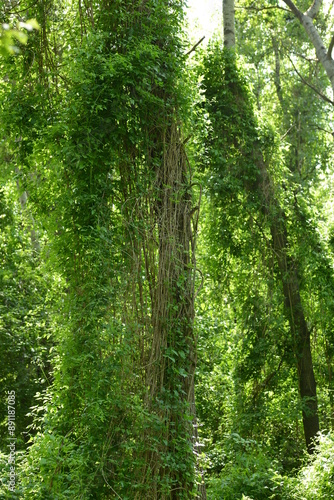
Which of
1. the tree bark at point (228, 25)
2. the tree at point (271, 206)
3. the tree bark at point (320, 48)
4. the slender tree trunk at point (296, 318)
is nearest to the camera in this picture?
the tree at point (271, 206)

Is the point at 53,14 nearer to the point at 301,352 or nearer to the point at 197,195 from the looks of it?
the point at 197,195

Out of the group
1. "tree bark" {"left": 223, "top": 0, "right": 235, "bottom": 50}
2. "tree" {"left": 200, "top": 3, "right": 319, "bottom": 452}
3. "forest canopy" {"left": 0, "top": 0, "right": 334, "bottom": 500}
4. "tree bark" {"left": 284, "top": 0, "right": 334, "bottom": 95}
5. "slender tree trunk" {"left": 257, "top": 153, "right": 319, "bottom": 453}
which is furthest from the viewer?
"tree bark" {"left": 284, "top": 0, "right": 334, "bottom": 95}

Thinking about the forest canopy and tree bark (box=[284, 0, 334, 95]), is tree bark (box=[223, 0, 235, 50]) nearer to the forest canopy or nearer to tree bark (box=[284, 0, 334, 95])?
tree bark (box=[284, 0, 334, 95])

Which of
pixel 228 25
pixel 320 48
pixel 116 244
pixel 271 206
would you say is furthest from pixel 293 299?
pixel 116 244

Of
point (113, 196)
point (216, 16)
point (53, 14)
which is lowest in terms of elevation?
point (113, 196)

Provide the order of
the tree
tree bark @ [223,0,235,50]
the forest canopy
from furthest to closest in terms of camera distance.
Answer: tree bark @ [223,0,235,50]
the tree
the forest canopy

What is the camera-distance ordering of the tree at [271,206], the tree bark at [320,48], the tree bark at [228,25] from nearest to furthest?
1. the tree at [271,206]
2. the tree bark at [228,25]
3. the tree bark at [320,48]

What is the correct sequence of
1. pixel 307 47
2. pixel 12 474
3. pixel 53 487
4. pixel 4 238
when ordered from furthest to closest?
pixel 307 47 < pixel 4 238 < pixel 12 474 < pixel 53 487

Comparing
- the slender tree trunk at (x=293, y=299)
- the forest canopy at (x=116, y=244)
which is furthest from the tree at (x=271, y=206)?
the forest canopy at (x=116, y=244)

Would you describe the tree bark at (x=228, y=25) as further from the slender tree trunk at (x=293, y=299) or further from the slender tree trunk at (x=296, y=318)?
the slender tree trunk at (x=296, y=318)

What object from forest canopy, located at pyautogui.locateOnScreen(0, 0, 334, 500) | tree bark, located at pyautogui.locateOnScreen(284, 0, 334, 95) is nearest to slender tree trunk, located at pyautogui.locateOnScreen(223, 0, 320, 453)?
forest canopy, located at pyautogui.locateOnScreen(0, 0, 334, 500)

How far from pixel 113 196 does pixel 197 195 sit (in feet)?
3.01

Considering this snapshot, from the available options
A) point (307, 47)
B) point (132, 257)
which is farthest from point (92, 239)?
point (307, 47)

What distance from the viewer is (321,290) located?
8234 mm
